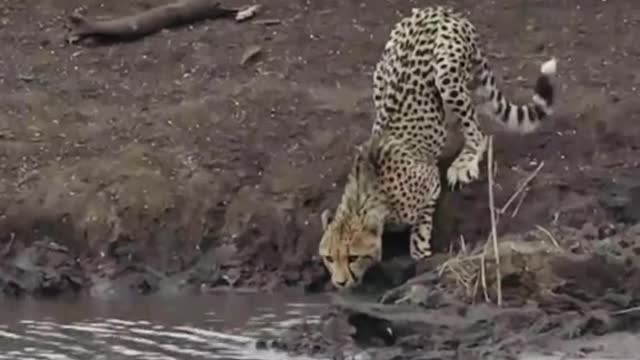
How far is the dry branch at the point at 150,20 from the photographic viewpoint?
50.9ft

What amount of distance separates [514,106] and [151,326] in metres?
3.23

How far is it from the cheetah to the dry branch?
328 cm

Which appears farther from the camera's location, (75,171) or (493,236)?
(75,171)

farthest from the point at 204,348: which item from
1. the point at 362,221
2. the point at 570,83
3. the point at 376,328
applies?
the point at 570,83

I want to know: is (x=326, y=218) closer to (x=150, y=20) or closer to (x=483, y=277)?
(x=483, y=277)

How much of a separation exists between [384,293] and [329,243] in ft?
1.81

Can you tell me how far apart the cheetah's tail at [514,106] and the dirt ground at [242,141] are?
214 millimetres

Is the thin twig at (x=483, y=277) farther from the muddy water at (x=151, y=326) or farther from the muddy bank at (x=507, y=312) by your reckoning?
the muddy water at (x=151, y=326)

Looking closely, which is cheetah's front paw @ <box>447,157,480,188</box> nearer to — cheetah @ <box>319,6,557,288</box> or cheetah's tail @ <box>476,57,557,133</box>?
cheetah @ <box>319,6,557,288</box>

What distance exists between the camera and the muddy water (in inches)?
385

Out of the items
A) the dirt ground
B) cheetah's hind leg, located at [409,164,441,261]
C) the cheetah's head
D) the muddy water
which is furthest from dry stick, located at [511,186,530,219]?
the muddy water

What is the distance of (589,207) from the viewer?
1187 cm

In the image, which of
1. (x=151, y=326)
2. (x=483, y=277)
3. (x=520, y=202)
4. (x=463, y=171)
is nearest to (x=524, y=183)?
(x=520, y=202)

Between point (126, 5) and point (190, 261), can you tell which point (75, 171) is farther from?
point (126, 5)
